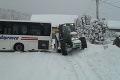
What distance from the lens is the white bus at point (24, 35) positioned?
2009 cm

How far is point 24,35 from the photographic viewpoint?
2041 cm

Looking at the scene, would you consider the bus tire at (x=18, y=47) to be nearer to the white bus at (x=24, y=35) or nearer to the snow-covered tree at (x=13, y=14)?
the white bus at (x=24, y=35)

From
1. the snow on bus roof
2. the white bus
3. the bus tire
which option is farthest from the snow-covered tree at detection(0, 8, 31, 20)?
the bus tire

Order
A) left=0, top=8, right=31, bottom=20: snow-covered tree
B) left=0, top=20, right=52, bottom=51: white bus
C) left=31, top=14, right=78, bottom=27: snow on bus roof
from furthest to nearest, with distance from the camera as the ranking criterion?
left=0, top=8, right=31, bottom=20: snow-covered tree
left=31, top=14, right=78, bottom=27: snow on bus roof
left=0, top=20, right=52, bottom=51: white bus

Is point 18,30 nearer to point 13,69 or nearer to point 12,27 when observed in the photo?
point 12,27

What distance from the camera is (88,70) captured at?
1143 cm

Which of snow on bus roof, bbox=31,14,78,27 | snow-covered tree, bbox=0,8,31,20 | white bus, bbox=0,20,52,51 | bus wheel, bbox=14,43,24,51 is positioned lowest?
bus wheel, bbox=14,43,24,51

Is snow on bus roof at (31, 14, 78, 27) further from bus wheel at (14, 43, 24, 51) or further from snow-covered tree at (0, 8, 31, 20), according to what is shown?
snow-covered tree at (0, 8, 31, 20)

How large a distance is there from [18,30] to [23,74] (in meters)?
10.5

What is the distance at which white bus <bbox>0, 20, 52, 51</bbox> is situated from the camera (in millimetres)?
20094

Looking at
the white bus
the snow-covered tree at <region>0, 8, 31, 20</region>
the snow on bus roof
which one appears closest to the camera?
the white bus

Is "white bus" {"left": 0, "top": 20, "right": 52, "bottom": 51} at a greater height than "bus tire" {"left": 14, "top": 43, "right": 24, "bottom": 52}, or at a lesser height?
greater

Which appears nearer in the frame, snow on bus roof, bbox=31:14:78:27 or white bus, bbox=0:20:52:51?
white bus, bbox=0:20:52:51

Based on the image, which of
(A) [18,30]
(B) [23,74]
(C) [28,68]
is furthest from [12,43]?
(B) [23,74]
